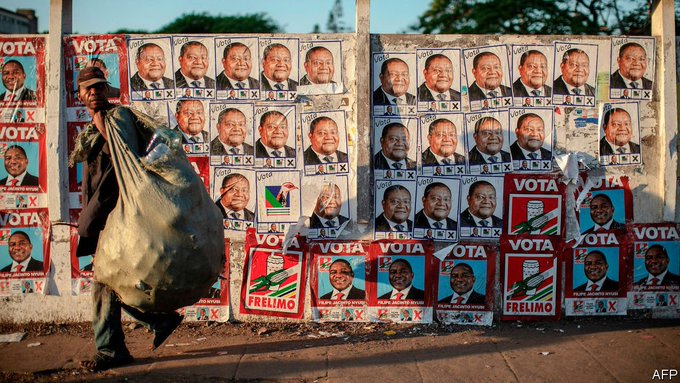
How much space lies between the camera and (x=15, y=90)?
4965mm

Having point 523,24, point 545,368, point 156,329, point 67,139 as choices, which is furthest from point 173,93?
point 523,24

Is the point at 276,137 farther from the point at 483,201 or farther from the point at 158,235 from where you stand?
the point at 483,201

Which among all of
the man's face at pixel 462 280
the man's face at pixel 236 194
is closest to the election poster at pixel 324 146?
the man's face at pixel 236 194

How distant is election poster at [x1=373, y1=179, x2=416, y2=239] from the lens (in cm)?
502

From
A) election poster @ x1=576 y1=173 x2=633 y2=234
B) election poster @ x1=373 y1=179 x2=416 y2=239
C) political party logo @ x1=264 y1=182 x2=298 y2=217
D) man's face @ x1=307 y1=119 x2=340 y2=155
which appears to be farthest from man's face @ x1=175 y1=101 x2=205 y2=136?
election poster @ x1=576 y1=173 x2=633 y2=234

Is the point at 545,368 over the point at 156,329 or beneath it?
beneath

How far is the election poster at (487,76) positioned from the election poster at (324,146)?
1.07 m

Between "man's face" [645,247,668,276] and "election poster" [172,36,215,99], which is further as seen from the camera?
"man's face" [645,247,668,276]

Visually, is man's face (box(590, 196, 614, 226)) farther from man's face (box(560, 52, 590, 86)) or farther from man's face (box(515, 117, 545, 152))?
man's face (box(560, 52, 590, 86))

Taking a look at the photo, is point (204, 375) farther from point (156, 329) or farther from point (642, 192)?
point (642, 192)

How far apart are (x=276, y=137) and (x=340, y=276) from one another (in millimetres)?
1213

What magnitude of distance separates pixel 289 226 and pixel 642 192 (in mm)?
2821

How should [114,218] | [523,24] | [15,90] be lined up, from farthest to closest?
[523,24]
[15,90]
[114,218]

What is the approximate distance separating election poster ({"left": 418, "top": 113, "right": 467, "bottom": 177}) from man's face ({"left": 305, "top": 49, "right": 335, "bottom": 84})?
2.64ft
